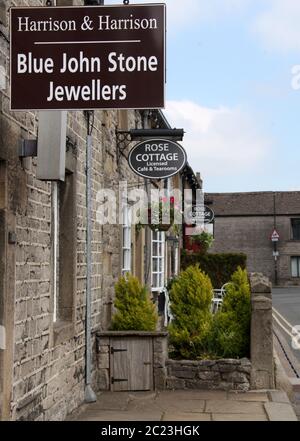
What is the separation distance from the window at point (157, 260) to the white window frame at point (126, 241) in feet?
12.1

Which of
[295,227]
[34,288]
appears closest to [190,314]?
Result: [34,288]

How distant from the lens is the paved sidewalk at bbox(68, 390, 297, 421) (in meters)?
7.11

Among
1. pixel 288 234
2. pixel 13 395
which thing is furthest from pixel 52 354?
pixel 288 234

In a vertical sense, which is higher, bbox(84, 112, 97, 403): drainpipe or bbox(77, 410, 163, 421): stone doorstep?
bbox(84, 112, 97, 403): drainpipe

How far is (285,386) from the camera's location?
30.1ft

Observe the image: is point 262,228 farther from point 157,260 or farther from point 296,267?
point 157,260

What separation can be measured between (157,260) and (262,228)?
3315 centimetres

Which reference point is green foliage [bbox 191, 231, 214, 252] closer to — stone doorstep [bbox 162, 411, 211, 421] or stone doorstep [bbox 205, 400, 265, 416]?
stone doorstep [bbox 205, 400, 265, 416]

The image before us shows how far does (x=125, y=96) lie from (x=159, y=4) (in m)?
0.71

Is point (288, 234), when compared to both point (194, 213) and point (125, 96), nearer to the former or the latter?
point (194, 213)

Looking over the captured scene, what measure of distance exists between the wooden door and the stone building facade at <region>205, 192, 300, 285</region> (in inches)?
1514

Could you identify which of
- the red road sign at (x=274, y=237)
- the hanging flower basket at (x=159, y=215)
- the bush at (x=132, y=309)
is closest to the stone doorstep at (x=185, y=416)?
the bush at (x=132, y=309)

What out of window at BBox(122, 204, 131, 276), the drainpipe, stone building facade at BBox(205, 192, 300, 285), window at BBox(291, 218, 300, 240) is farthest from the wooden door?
window at BBox(291, 218, 300, 240)

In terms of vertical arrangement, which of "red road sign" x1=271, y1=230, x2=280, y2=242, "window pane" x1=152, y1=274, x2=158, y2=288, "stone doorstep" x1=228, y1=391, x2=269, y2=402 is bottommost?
"stone doorstep" x1=228, y1=391, x2=269, y2=402
